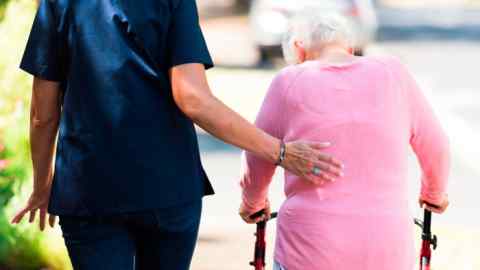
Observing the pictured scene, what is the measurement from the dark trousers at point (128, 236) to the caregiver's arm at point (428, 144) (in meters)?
0.72

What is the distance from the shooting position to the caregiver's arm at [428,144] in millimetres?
3609

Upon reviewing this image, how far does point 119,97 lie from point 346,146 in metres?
0.68

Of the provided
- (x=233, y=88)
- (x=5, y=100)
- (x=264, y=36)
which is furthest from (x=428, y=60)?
(x=5, y=100)

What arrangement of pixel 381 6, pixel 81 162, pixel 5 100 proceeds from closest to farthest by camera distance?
pixel 81 162 < pixel 5 100 < pixel 381 6

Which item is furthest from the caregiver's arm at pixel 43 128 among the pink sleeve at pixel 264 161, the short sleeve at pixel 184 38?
the pink sleeve at pixel 264 161

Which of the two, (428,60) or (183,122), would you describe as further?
(428,60)

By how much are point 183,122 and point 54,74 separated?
0.40m

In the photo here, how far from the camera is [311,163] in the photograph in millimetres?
3408

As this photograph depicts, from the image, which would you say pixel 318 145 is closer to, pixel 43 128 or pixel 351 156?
pixel 351 156

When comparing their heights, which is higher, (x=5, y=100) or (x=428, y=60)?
(x=5, y=100)

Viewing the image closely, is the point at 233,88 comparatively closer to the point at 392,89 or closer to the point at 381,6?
the point at 392,89

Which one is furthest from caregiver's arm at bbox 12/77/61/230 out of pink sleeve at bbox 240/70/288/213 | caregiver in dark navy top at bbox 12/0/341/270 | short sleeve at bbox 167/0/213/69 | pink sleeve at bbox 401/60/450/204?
pink sleeve at bbox 401/60/450/204

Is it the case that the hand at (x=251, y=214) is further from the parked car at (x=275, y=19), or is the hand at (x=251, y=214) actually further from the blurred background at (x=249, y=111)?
the parked car at (x=275, y=19)

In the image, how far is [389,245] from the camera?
3535 mm
